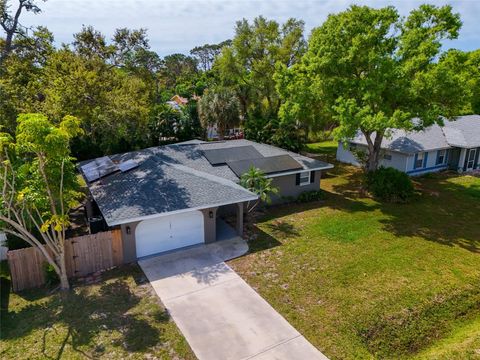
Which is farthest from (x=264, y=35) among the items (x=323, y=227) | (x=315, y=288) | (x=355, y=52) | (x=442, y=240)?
(x=315, y=288)

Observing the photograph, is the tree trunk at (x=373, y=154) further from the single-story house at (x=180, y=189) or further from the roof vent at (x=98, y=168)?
the roof vent at (x=98, y=168)

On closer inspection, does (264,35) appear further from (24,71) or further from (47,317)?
(47,317)

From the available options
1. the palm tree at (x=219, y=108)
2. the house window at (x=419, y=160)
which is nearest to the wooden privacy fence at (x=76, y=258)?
the palm tree at (x=219, y=108)

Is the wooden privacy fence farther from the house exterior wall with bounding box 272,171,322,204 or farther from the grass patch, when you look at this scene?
the grass patch

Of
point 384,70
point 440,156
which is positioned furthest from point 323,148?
point 384,70

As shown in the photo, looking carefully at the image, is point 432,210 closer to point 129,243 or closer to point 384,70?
point 384,70

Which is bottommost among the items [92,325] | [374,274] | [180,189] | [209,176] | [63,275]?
[92,325]

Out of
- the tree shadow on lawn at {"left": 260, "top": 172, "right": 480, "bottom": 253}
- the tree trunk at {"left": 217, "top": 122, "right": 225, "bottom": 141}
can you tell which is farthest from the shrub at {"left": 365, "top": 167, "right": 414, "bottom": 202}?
the tree trunk at {"left": 217, "top": 122, "right": 225, "bottom": 141}
